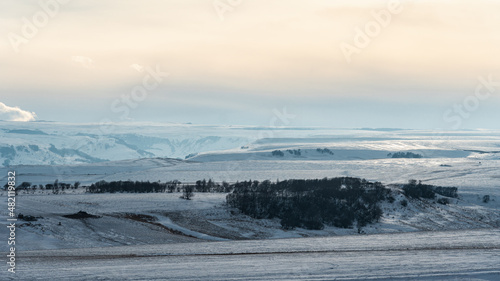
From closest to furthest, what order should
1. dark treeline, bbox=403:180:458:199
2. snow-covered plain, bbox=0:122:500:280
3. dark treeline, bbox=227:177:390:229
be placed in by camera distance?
snow-covered plain, bbox=0:122:500:280
dark treeline, bbox=227:177:390:229
dark treeline, bbox=403:180:458:199

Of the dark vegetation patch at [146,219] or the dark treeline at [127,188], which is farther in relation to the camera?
the dark treeline at [127,188]

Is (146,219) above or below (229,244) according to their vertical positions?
below

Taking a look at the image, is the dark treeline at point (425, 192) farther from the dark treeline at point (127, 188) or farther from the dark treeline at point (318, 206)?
the dark treeline at point (127, 188)

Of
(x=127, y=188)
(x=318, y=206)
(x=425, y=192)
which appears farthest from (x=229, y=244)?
(x=127, y=188)

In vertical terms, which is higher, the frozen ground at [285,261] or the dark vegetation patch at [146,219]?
the frozen ground at [285,261]

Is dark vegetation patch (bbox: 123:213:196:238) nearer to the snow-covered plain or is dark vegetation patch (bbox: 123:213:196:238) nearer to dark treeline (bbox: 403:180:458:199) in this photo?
the snow-covered plain

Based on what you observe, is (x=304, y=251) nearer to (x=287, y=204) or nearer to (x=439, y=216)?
(x=287, y=204)

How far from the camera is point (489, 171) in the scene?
139750mm

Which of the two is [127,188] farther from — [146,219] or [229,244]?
[229,244]

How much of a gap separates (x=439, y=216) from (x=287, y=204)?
20.5 m

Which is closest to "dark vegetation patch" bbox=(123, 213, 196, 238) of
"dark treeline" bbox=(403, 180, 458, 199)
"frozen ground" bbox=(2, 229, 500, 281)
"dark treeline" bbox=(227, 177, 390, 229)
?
"dark treeline" bbox=(227, 177, 390, 229)

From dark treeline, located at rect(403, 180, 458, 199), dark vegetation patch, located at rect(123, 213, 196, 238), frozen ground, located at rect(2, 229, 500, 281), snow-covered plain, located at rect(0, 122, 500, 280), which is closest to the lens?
frozen ground, located at rect(2, 229, 500, 281)

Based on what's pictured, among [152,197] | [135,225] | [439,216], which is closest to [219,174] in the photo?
[152,197]

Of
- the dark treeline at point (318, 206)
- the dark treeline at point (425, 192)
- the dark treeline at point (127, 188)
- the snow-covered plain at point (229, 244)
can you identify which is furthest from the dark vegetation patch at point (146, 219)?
the dark treeline at point (425, 192)
